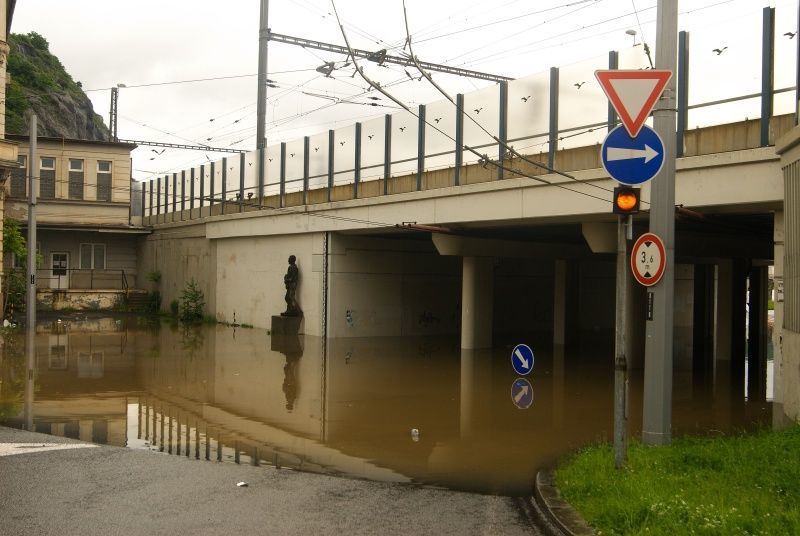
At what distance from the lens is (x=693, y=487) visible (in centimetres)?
707

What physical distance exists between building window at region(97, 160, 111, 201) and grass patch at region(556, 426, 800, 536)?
4229 cm

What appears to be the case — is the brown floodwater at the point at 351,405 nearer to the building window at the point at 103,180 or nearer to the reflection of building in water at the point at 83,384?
the reflection of building in water at the point at 83,384

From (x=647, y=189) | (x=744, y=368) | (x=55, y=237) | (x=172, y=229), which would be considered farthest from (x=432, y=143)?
(x=55, y=237)

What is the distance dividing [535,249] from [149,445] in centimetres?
1755

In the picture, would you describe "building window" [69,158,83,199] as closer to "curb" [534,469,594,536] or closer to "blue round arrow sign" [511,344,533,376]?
"blue round arrow sign" [511,344,533,376]

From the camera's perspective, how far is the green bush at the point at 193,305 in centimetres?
3650

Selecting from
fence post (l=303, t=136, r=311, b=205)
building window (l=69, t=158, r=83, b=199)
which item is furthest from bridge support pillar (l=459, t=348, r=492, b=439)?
building window (l=69, t=158, r=83, b=199)

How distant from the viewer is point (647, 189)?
1672 cm

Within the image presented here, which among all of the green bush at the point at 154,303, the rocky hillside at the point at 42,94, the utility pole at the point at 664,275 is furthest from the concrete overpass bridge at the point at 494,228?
the rocky hillside at the point at 42,94

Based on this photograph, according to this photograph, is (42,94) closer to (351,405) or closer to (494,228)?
(494,228)

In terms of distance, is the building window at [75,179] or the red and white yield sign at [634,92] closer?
the red and white yield sign at [634,92]

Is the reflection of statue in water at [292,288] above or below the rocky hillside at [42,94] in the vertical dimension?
Answer: below

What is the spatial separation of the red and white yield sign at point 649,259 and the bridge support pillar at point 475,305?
1619 centimetres

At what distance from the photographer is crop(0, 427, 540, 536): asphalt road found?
6.81 metres
